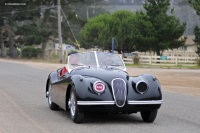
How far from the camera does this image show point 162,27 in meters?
55.0

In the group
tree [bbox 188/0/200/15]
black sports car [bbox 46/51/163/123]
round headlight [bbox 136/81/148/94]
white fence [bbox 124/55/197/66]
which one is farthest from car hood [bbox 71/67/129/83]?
white fence [bbox 124/55/197/66]

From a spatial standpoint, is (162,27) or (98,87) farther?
(162,27)

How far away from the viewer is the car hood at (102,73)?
10250mm

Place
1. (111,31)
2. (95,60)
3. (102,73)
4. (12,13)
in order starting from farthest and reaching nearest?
(12,13), (111,31), (95,60), (102,73)

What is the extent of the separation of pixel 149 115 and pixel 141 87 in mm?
738

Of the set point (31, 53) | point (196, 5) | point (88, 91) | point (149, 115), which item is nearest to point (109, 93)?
point (88, 91)

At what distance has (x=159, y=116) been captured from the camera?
11.7m

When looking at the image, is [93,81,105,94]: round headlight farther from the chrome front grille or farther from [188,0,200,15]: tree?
[188,0,200,15]: tree

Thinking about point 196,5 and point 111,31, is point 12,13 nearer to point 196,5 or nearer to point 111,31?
point 111,31

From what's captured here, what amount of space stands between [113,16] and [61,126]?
60.3m

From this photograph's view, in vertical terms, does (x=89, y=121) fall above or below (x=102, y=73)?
below

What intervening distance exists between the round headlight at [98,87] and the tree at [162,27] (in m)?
44.9

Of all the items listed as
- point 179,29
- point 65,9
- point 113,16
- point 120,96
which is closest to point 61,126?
point 120,96

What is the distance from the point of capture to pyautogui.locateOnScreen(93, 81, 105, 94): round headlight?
9914 millimetres
